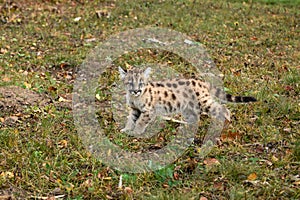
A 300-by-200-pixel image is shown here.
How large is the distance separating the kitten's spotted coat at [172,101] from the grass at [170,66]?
322mm

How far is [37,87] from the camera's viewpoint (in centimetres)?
841

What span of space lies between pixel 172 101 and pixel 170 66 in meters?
2.57

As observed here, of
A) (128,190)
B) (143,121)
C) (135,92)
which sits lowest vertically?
(128,190)

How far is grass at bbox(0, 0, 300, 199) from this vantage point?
18.1 feet

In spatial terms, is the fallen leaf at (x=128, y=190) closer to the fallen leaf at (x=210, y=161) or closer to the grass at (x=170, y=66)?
the grass at (x=170, y=66)

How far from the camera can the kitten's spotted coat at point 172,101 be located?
23.4 ft

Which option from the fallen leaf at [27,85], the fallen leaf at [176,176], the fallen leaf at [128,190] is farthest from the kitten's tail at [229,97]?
the fallen leaf at [27,85]

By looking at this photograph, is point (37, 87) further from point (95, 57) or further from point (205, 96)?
point (205, 96)

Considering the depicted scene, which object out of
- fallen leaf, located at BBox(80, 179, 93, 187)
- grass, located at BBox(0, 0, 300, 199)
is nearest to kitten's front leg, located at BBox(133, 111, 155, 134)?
grass, located at BBox(0, 0, 300, 199)

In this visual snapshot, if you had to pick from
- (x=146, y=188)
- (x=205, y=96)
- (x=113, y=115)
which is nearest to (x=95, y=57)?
(x=113, y=115)

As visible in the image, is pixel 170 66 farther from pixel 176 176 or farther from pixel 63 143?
pixel 176 176

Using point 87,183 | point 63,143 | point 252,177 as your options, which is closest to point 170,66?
point 63,143

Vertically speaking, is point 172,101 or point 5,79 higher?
point 5,79

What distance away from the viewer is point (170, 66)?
32.4 ft
